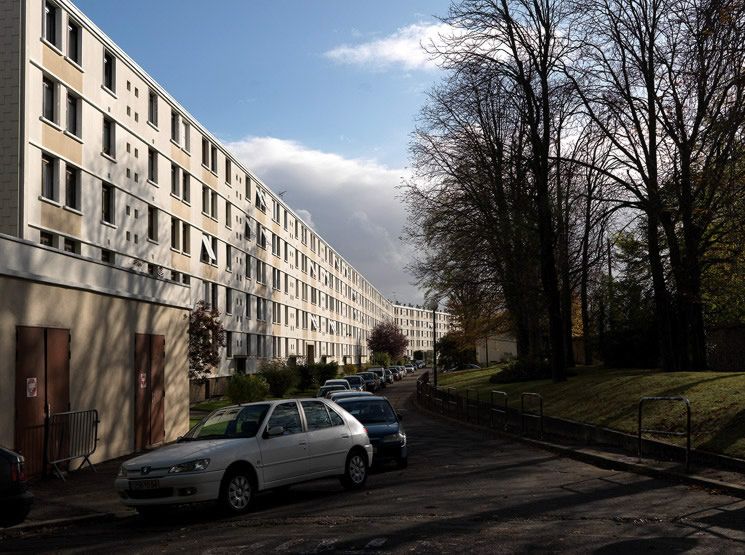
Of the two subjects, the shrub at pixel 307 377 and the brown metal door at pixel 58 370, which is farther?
the shrub at pixel 307 377

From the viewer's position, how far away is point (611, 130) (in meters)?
26.6

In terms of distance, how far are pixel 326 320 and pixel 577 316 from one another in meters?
36.5

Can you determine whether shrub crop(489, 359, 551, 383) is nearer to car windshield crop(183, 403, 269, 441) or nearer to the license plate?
car windshield crop(183, 403, 269, 441)

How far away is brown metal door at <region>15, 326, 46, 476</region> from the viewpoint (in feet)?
45.0

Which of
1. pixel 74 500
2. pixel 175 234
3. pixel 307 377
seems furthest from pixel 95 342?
pixel 307 377

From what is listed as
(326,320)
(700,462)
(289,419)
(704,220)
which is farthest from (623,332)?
(326,320)

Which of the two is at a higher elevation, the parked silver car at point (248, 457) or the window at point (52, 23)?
the window at point (52, 23)

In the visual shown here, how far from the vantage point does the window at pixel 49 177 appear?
27.5 m

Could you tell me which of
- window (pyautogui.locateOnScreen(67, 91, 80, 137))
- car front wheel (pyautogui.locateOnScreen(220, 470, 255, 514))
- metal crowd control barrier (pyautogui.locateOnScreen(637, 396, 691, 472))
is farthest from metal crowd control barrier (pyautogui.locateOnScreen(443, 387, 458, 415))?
car front wheel (pyautogui.locateOnScreen(220, 470, 255, 514))

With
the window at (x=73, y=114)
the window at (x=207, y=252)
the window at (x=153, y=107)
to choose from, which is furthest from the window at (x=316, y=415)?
the window at (x=207, y=252)

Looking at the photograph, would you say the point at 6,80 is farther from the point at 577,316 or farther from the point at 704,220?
the point at 577,316

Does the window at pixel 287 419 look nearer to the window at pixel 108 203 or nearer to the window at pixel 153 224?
the window at pixel 108 203

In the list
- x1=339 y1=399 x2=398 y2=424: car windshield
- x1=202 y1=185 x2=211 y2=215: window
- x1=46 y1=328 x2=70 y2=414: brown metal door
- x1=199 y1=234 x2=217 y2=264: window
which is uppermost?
x1=202 y1=185 x2=211 y2=215: window

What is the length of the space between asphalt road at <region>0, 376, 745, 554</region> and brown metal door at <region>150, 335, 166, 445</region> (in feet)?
24.6
